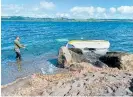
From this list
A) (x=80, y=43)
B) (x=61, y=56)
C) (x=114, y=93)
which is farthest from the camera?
(x=80, y=43)

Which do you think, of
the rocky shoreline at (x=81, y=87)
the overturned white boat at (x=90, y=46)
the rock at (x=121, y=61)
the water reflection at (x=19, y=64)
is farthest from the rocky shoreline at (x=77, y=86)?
the overturned white boat at (x=90, y=46)

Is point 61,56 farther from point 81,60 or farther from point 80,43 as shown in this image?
point 80,43

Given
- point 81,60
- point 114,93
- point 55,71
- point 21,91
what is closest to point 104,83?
point 114,93

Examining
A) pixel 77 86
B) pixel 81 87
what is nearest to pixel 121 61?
pixel 77 86

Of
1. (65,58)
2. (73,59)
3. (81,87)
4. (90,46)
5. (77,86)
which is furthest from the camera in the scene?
(90,46)

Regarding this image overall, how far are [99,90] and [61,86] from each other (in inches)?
80.0

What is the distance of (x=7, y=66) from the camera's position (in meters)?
23.9

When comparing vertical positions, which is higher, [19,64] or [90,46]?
[90,46]

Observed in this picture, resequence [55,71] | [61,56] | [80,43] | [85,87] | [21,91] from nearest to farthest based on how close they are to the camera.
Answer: [85,87] < [21,91] < [55,71] < [61,56] < [80,43]

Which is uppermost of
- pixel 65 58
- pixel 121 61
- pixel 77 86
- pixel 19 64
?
pixel 77 86

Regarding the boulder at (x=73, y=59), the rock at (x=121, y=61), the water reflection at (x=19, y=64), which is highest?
the rock at (x=121, y=61)

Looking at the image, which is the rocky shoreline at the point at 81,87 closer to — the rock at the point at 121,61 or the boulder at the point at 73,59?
the rock at the point at 121,61

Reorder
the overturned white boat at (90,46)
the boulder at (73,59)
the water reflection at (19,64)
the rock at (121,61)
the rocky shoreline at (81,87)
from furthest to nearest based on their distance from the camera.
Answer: the overturned white boat at (90,46) → the water reflection at (19,64) → the boulder at (73,59) → the rock at (121,61) → the rocky shoreline at (81,87)

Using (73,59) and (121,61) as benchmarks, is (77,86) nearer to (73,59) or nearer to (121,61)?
(121,61)
